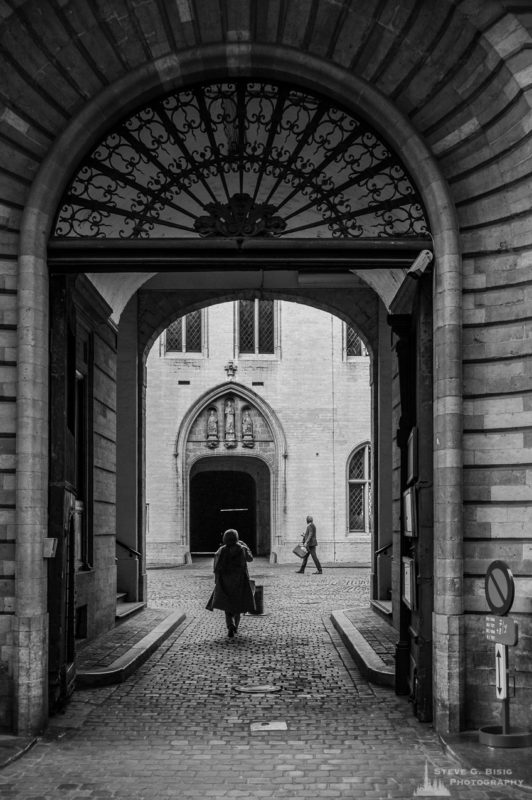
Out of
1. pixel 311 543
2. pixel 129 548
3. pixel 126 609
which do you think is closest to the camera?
pixel 126 609

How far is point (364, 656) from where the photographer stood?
40.8ft

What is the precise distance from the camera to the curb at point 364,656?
37.1 ft

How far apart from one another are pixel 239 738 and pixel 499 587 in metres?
2.67

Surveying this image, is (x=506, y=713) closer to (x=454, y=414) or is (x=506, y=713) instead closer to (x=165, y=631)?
Result: (x=454, y=414)

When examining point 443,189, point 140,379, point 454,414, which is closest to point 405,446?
point 454,414

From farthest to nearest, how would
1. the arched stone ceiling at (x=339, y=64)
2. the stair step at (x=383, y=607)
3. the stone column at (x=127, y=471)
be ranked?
the stone column at (x=127, y=471) < the stair step at (x=383, y=607) < the arched stone ceiling at (x=339, y=64)

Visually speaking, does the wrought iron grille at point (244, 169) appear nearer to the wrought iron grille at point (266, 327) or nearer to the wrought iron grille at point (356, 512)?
the wrought iron grille at point (266, 327)

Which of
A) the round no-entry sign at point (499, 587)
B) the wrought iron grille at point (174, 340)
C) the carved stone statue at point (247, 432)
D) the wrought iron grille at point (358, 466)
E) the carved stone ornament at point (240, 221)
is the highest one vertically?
the wrought iron grille at point (174, 340)

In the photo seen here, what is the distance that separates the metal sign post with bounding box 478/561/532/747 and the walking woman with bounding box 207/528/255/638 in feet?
24.7

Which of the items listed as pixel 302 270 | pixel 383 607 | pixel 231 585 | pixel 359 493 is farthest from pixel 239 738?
pixel 359 493

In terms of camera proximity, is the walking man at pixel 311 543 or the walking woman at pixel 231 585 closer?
the walking woman at pixel 231 585

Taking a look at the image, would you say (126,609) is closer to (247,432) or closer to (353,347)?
(247,432)

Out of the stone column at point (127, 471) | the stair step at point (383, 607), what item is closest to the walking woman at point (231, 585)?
the stair step at point (383, 607)

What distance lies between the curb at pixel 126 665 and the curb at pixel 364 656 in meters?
2.66
